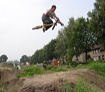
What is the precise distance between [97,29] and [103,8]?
352 cm

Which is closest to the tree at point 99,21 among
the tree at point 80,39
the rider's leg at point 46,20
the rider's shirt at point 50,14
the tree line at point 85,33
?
the tree line at point 85,33

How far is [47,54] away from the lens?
280 feet

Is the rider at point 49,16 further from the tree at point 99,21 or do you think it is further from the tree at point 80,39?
the tree at point 80,39

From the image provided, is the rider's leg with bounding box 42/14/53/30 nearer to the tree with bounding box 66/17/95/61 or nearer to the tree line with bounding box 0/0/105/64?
the tree line with bounding box 0/0/105/64

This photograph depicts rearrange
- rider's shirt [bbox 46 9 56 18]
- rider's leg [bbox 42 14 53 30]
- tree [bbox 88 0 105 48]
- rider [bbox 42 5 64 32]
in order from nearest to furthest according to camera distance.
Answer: rider [bbox 42 5 64 32] < rider's shirt [bbox 46 9 56 18] < rider's leg [bbox 42 14 53 30] < tree [bbox 88 0 105 48]

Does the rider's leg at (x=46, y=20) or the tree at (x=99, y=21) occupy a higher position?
the tree at (x=99, y=21)

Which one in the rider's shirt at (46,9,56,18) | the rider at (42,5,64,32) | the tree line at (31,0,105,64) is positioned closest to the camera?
the rider at (42,5,64,32)

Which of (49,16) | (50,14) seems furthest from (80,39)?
(50,14)

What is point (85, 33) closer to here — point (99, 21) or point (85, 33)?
point (85, 33)

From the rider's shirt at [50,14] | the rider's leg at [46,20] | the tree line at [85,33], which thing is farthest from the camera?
the tree line at [85,33]

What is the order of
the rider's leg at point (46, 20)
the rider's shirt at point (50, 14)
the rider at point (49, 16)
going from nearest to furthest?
1. the rider at point (49, 16)
2. the rider's shirt at point (50, 14)
3. the rider's leg at point (46, 20)

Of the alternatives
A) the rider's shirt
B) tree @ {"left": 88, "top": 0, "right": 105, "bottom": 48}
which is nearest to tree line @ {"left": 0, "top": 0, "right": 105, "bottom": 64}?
tree @ {"left": 88, "top": 0, "right": 105, "bottom": 48}

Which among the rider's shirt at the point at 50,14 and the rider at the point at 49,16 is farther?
the rider's shirt at the point at 50,14

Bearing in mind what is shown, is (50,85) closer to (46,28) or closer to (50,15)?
(50,15)
